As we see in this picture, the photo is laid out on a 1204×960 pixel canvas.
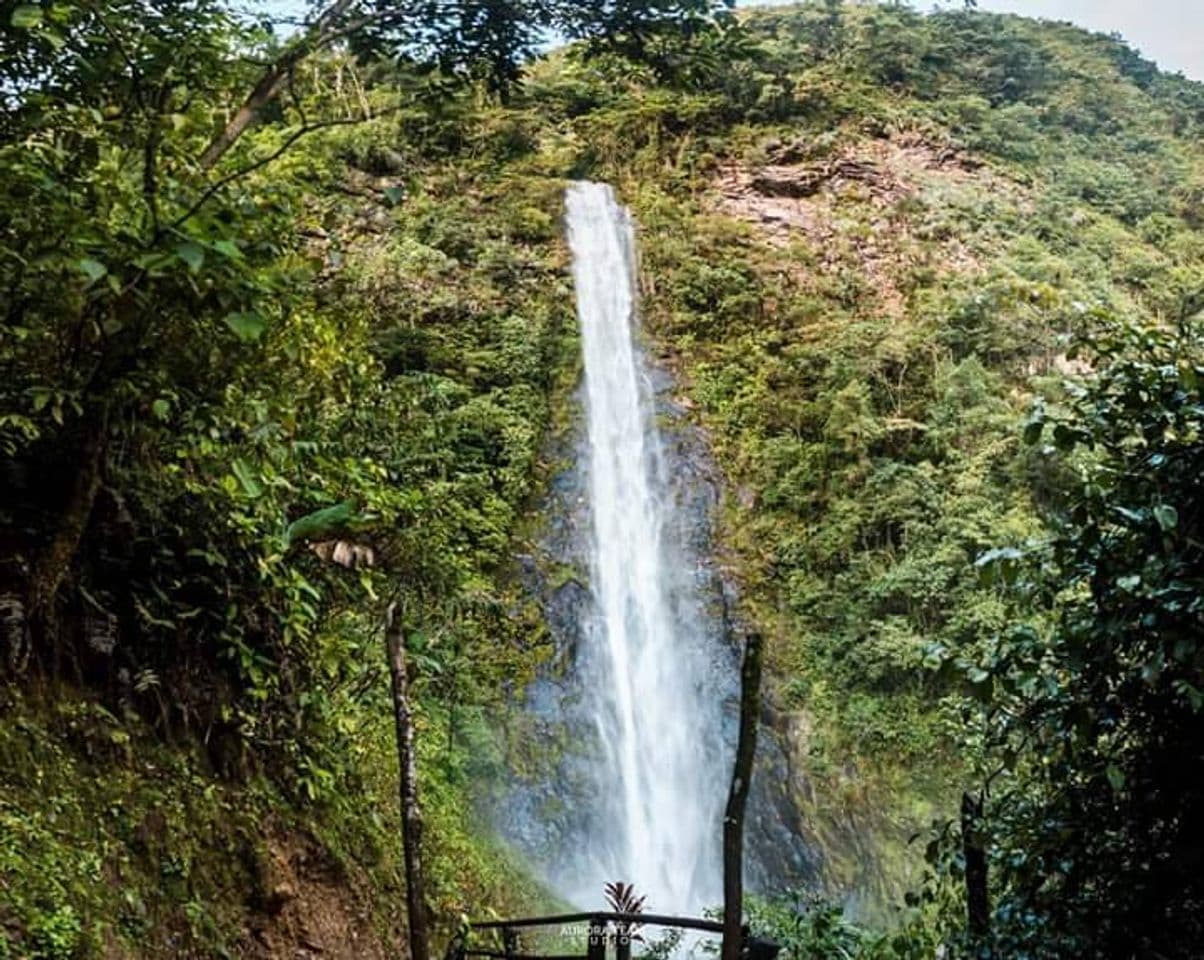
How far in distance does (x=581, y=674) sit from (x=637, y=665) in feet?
2.72

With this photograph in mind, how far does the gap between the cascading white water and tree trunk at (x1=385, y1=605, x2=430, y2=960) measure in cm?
754

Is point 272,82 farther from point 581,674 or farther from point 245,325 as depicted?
point 581,674

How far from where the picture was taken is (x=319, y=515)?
454 centimetres

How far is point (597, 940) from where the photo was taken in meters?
4.66

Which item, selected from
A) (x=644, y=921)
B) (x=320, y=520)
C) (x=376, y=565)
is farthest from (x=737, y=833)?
(x=376, y=565)

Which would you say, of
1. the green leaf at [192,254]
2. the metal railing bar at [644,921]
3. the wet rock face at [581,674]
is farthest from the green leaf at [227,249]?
the wet rock face at [581,674]

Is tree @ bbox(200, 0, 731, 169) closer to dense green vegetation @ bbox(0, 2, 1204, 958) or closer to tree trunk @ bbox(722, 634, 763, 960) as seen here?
dense green vegetation @ bbox(0, 2, 1204, 958)

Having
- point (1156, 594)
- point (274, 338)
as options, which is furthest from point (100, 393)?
point (1156, 594)

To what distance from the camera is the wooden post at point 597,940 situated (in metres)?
4.63

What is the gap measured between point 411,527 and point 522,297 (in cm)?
913

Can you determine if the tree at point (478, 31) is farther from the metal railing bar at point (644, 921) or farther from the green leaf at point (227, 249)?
the metal railing bar at point (644, 921)

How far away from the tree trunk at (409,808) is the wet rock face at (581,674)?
7527 mm

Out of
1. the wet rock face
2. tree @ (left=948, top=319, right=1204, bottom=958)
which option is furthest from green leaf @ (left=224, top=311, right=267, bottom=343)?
the wet rock face

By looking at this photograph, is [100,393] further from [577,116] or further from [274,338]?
[577,116]
